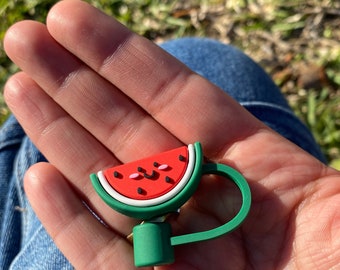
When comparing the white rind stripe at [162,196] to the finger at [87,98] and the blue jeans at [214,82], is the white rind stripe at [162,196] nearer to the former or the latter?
the finger at [87,98]

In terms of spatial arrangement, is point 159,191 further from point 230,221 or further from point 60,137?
point 60,137

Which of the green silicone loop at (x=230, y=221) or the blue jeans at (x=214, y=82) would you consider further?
the blue jeans at (x=214, y=82)

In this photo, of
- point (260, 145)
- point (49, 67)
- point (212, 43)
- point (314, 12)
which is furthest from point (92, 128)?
point (314, 12)

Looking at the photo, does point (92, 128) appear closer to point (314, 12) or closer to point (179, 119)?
point (179, 119)

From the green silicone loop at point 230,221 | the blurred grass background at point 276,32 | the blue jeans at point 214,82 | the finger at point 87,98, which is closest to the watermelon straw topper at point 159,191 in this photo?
the green silicone loop at point 230,221

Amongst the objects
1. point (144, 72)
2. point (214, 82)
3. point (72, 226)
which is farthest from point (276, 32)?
point (72, 226)
